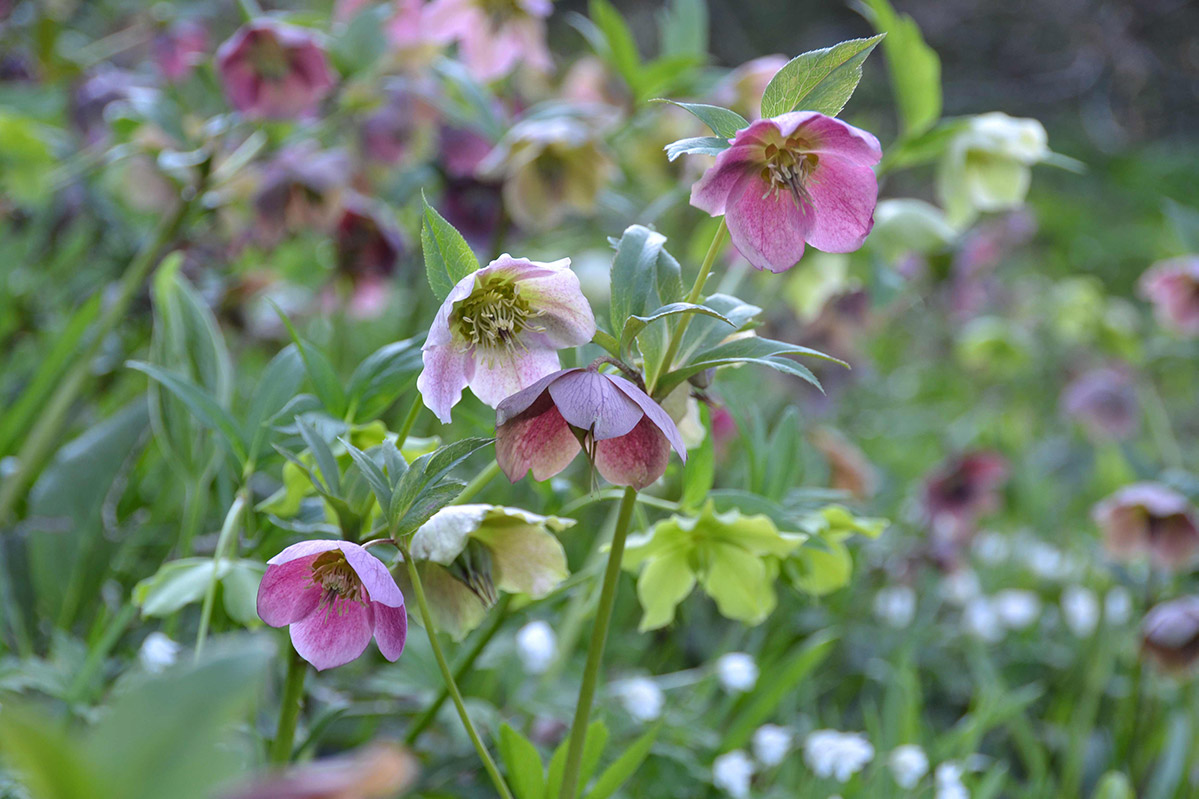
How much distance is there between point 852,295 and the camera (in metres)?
1.21

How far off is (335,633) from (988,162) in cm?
69

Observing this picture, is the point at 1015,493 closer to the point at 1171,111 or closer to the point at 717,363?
the point at 717,363

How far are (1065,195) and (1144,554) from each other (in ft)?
12.7

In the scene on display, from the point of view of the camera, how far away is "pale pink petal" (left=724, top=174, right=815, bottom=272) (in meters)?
0.39

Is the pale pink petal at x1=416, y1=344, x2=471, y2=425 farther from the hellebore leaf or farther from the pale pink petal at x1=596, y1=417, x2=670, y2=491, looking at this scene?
the hellebore leaf

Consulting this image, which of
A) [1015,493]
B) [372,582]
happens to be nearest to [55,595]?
[372,582]

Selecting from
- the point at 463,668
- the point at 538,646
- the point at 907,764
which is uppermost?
the point at 463,668

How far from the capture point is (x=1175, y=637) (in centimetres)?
88

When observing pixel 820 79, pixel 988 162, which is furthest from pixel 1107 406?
pixel 820 79

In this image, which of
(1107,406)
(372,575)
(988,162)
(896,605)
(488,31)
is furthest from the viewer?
(1107,406)

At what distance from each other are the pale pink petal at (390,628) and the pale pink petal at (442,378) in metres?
0.08

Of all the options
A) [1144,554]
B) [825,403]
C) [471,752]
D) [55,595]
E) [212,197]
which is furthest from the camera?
[825,403]

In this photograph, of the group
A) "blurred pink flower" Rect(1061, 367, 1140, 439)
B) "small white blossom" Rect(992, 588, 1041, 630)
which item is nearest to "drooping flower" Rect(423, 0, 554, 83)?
"small white blossom" Rect(992, 588, 1041, 630)

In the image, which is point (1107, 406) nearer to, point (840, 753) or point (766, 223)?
point (840, 753)
